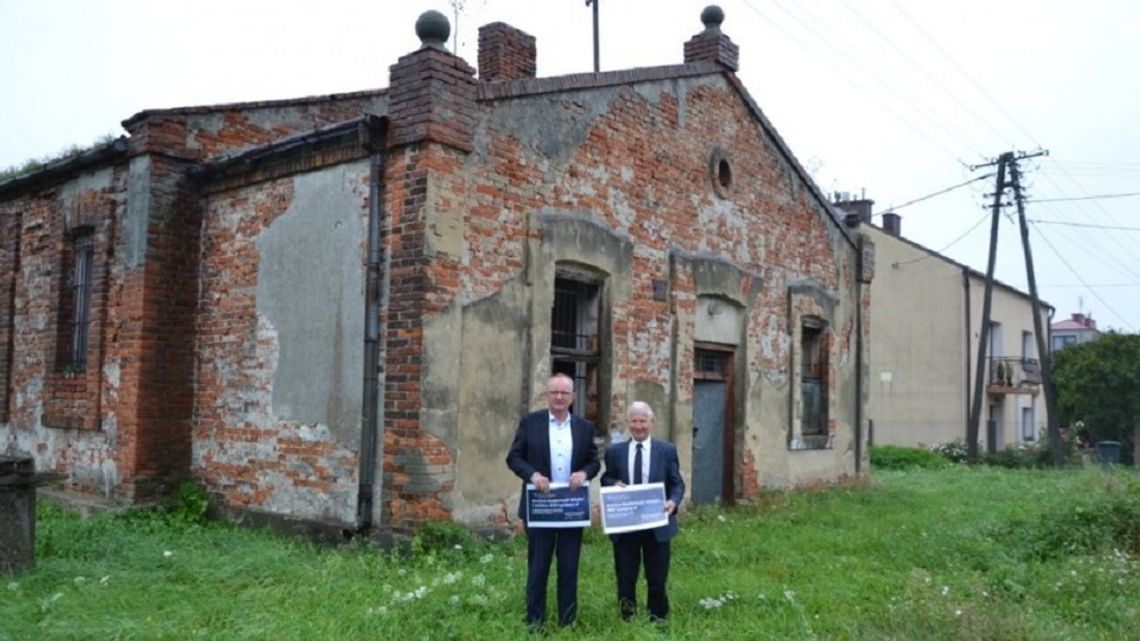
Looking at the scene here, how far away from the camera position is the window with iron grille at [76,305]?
11.4m

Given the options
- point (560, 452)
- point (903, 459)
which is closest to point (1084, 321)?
point (903, 459)

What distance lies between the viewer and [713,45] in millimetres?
12688

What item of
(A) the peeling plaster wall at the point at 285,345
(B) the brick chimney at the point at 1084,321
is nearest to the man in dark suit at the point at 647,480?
(A) the peeling plaster wall at the point at 285,345

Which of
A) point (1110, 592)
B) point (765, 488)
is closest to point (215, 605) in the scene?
point (1110, 592)

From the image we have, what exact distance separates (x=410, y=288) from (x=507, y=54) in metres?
4.38

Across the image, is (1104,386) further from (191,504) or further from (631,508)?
(631,508)

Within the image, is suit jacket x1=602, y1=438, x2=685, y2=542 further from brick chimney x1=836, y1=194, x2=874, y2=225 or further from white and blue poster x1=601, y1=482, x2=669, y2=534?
brick chimney x1=836, y1=194, x2=874, y2=225

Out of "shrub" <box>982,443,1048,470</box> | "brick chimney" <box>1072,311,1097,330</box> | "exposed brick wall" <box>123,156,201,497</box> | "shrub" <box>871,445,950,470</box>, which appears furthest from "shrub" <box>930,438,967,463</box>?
"brick chimney" <box>1072,311,1097,330</box>

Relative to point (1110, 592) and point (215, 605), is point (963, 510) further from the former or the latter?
point (215, 605)

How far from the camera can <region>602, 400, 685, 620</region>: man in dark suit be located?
599 centimetres

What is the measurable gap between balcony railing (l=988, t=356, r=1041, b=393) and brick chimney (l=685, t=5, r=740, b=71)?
2254cm

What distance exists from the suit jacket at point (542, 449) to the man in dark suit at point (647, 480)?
144 millimetres

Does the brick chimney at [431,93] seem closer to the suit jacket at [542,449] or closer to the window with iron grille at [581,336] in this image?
the window with iron grille at [581,336]

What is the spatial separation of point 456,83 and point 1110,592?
22.2ft
